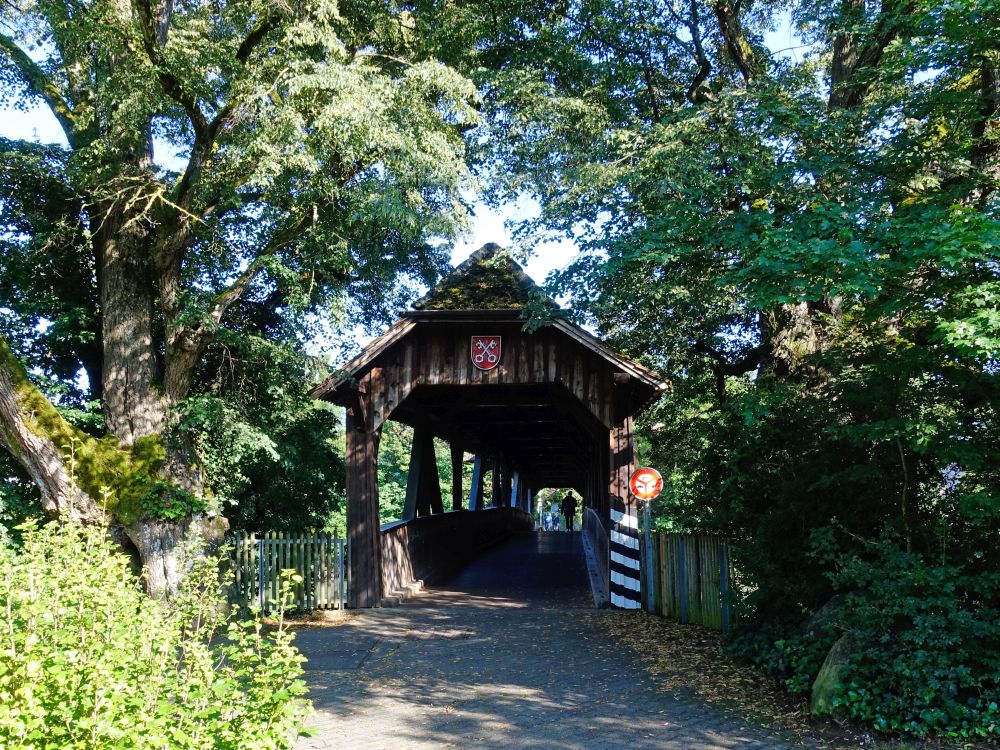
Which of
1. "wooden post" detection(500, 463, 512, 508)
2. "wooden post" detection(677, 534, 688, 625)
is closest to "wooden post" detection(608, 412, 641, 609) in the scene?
"wooden post" detection(677, 534, 688, 625)

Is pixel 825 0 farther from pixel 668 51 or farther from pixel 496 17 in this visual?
pixel 496 17

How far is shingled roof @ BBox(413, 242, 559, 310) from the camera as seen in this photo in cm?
1309

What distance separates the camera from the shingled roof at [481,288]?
13094 millimetres

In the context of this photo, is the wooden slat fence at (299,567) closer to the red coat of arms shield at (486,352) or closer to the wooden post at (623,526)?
the red coat of arms shield at (486,352)

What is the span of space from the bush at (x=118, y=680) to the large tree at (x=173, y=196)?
24.2 feet

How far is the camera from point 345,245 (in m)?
12.6

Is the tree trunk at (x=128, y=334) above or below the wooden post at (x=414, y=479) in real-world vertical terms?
above

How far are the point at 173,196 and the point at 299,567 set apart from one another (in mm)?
5965

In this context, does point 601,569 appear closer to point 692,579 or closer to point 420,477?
point 420,477

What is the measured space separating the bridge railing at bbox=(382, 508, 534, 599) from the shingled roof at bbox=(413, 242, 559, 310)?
152 inches

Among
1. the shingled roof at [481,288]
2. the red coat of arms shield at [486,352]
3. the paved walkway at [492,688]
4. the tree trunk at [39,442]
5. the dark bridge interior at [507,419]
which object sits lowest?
the paved walkway at [492,688]

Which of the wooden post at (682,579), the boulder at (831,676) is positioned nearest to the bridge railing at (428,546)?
the wooden post at (682,579)

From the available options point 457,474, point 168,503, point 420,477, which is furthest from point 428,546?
point 168,503

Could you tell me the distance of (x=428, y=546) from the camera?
17.0 m
